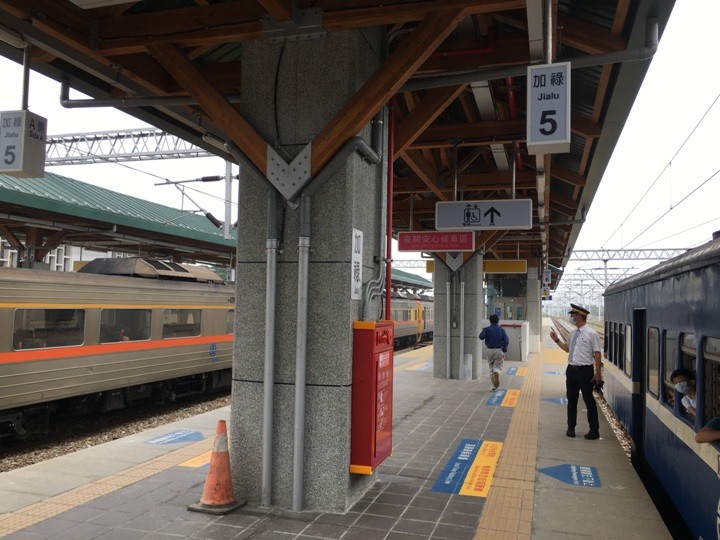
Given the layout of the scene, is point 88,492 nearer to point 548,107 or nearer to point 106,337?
point 106,337

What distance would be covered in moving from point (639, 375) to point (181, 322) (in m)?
8.15

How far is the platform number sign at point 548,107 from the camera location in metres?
4.61

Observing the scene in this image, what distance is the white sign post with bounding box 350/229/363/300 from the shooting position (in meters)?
5.20

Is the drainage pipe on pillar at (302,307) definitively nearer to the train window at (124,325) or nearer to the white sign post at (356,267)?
the white sign post at (356,267)

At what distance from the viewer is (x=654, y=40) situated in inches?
184

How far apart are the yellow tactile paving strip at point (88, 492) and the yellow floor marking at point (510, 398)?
19.3 feet

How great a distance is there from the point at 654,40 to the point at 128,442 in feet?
23.1

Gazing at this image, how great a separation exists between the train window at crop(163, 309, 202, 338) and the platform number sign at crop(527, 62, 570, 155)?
27.6ft

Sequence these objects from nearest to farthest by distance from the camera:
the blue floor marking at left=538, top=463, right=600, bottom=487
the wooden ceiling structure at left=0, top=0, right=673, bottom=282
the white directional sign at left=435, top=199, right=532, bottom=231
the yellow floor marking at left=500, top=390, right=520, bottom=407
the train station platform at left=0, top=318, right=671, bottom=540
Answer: the train station platform at left=0, top=318, right=671, bottom=540
the wooden ceiling structure at left=0, top=0, right=673, bottom=282
the blue floor marking at left=538, top=463, right=600, bottom=487
the white directional sign at left=435, top=199, right=532, bottom=231
the yellow floor marking at left=500, top=390, right=520, bottom=407

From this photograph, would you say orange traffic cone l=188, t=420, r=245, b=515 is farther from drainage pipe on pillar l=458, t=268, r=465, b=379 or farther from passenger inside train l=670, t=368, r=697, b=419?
drainage pipe on pillar l=458, t=268, r=465, b=379

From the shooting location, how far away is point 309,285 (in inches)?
208

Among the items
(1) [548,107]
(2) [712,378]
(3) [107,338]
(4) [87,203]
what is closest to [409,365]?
(4) [87,203]

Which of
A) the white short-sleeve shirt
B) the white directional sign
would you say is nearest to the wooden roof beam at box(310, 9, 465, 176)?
the white short-sleeve shirt

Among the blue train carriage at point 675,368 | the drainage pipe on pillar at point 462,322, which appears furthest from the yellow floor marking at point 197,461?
the drainage pipe on pillar at point 462,322
